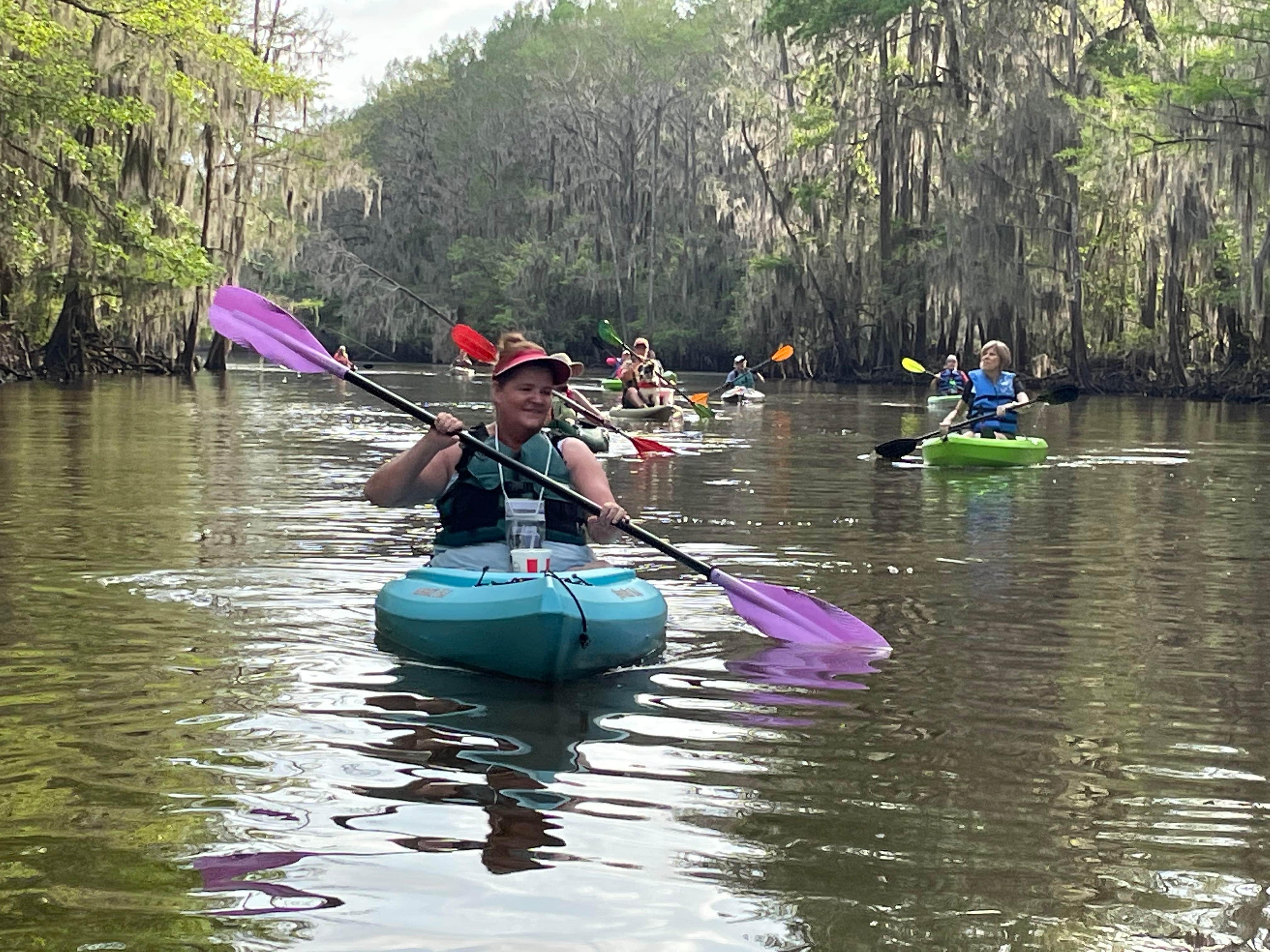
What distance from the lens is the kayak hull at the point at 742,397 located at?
31.5 meters

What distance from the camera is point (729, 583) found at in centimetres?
740

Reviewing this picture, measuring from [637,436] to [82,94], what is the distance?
14.0 meters

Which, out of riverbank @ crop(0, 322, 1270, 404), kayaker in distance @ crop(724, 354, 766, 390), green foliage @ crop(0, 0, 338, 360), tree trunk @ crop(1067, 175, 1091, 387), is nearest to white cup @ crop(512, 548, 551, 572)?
green foliage @ crop(0, 0, 338, 360)

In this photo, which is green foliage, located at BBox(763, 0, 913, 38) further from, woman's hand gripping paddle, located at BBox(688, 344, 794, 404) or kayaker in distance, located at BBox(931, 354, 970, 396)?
kayaker in distance, located at BBox(931, 354, 970, 396)

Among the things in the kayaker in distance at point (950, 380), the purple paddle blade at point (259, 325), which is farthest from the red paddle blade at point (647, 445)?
the kayaker in distance at point (950, 380)

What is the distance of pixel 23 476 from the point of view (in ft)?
45.5

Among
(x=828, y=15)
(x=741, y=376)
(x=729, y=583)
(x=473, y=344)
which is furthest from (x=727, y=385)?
(x=729, y=583)

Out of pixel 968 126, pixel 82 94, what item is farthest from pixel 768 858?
pixel 968 126

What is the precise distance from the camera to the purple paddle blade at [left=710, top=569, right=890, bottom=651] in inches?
284

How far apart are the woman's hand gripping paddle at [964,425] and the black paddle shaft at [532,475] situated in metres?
9.41

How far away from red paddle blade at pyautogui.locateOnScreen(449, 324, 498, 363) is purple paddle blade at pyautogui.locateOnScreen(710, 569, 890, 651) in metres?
2.88

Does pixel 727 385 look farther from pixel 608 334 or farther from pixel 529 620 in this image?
pixel 529 620

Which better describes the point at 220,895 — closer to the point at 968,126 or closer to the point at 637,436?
the point at 637,436

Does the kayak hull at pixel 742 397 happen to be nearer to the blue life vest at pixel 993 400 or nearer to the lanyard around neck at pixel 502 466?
the blue life vest at pixel 993 400
